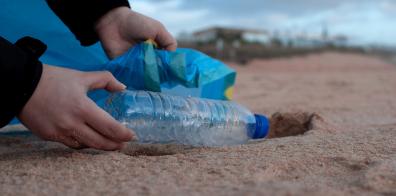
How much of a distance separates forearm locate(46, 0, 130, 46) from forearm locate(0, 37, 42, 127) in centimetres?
62

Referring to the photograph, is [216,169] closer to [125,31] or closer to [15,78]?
[15,78]

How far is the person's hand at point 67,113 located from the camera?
90 centimetres

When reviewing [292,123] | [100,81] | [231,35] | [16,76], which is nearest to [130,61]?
[100,81]

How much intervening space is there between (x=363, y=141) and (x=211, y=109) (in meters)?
0.82

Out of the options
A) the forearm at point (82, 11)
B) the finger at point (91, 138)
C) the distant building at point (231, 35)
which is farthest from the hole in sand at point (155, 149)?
the distant building at point (231, 35)

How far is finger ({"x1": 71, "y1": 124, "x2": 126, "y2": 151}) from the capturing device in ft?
3.12

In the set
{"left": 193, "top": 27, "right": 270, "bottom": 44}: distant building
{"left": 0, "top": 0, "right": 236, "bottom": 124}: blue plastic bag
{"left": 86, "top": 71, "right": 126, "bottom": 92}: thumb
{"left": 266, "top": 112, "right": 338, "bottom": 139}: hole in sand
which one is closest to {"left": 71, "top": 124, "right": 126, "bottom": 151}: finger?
{"left": 86, "top": 71, "right": 126, "bottom": 92}: thumb

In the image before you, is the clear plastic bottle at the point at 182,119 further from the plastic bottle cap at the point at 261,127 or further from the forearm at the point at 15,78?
the forearm at the point at 15,78

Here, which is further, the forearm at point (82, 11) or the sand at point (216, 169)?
the forearm at point (82, 11)

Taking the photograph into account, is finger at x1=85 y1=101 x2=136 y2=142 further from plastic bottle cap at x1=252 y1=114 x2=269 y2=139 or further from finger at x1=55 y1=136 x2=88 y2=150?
plastic bottle cap at x1=252 y1=114 x2=269 y2=139

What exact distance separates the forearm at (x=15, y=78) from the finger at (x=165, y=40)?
30.3 inches

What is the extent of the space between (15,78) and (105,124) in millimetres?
321

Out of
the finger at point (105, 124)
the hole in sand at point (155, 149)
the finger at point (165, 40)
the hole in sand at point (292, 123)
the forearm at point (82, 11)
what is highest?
the forearm at point (82, 11)

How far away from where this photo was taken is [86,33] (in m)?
1.51
